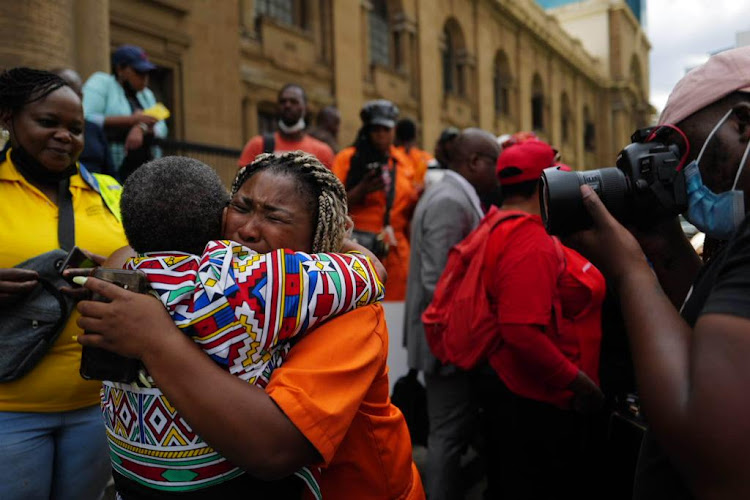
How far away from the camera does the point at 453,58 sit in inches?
829

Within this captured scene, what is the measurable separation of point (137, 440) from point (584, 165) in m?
35.0

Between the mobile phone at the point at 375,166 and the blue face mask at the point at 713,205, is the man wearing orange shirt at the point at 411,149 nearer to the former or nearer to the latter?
the mobile phone at the point at 375,166

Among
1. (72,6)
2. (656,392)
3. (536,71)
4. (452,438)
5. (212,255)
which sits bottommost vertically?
(452,438)

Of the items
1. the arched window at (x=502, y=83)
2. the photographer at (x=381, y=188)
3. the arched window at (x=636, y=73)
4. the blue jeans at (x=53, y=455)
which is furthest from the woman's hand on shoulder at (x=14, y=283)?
the arched window at (x=636, y=73)

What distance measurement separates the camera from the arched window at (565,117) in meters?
31.6

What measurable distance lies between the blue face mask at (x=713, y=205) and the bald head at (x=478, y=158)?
2.51 m

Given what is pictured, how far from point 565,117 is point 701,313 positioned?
33276 millimetres

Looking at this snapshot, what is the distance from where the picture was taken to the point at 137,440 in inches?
54.9

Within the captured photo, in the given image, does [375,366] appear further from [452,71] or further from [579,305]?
[452,71]

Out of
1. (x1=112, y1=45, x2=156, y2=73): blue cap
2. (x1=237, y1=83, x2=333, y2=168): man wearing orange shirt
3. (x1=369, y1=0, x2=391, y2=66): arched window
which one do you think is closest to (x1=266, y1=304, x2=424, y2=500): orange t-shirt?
(x1=237, y1=83, x2=333, y2=168): man wearing orange shirt

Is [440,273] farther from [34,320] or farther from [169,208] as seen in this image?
[169,208]

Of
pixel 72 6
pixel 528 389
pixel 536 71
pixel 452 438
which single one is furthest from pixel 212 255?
pixel 536 71

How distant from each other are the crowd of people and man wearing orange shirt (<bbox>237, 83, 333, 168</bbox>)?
2446mm

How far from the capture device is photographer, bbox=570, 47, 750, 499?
1.03 meters
